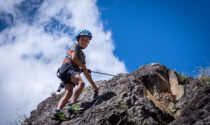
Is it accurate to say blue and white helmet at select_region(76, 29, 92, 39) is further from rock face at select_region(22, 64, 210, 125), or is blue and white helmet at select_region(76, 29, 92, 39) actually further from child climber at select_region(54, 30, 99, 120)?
rock face at select_region(22, 64, 210, 125)

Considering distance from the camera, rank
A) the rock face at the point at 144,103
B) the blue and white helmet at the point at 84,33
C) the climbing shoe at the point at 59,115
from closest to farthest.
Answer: the rock face at the point at 144,103 → the climbing shoe at the point at 59,115 → the blue and white helmet at the point at 84,33

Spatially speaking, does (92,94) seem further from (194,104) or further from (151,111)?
(194,104)

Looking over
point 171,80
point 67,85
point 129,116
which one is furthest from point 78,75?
point 171,80

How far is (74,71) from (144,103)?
6.50 feet

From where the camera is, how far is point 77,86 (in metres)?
4.78

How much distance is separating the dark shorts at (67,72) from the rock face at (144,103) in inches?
32.0

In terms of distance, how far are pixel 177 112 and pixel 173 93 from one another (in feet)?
3.24

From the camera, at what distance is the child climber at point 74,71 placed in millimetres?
4738

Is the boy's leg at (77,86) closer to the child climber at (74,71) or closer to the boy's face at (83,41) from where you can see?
the child climber at (74,71)

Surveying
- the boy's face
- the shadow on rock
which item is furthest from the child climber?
the shadow on rock

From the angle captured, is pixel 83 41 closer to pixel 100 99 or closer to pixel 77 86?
pixel 77 86

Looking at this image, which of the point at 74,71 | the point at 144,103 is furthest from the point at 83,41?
the point at 144,103

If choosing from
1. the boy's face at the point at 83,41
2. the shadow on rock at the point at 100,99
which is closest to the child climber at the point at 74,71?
the boy's face at the point at 83,41

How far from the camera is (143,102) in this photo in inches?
171
